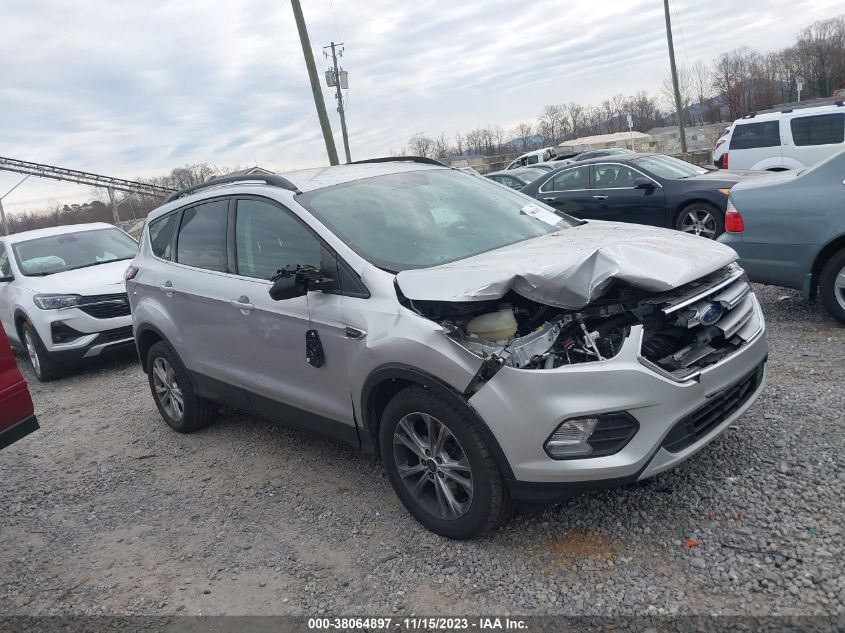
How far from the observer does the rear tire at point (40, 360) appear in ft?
25.8

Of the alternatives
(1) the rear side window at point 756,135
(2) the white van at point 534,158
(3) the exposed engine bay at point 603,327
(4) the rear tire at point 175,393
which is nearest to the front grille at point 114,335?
(4) the rear tire at point 175,393

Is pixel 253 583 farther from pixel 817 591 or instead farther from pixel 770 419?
pixel 770 419

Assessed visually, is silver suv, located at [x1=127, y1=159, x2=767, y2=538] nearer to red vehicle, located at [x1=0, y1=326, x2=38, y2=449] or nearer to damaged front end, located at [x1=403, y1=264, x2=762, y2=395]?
damaged front end, located at [x1=403, y1=264, x2=762, y2=395]

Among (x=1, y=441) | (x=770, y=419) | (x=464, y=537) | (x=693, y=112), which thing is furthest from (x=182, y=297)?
(x=693, y=112)

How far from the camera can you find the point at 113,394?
7117 millimetres

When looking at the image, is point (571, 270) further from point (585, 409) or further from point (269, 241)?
point (269, 241)

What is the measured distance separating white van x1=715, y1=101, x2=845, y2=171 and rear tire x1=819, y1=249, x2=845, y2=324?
9034 mm

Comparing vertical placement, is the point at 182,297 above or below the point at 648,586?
above

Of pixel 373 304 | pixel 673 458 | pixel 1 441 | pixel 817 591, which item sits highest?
pixel 373 304

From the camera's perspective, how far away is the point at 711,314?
10.3ft

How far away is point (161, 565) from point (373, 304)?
1.80 meters

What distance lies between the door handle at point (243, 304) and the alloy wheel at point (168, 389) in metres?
1.37

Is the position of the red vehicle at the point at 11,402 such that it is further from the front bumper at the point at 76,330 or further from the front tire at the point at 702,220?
the front tire at the point at 702,220

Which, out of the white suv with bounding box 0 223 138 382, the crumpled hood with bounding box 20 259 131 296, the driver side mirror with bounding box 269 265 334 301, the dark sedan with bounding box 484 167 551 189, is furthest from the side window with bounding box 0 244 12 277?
the dark sedan with bounding box 484 167 551 189
